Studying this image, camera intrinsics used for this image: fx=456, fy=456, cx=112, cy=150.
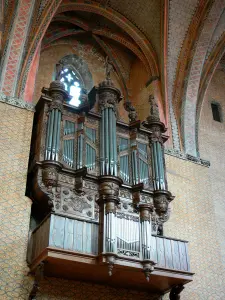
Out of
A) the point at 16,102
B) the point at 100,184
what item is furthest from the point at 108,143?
the point at 16,102

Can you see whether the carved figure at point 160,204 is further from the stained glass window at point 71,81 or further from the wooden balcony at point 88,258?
the stained glass window at point 71,81

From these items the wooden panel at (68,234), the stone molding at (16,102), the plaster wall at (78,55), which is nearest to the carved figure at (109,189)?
the wooden panel at (68,234)

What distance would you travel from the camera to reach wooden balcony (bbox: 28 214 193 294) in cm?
948

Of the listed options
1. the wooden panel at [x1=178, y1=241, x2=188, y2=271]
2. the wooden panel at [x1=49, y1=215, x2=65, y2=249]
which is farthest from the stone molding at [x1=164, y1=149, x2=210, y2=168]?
the wooden panel at [x1=49, y1=215, x2=65, y2=249]

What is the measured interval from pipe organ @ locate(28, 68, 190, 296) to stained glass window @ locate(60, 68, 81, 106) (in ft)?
6.01

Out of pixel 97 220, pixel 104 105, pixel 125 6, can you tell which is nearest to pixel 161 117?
pixel 104 105

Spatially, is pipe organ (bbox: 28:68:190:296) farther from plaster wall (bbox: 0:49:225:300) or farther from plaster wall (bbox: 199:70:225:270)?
plaster wall (bbox: 199:70:225:270)

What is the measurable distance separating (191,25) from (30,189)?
27.0ft

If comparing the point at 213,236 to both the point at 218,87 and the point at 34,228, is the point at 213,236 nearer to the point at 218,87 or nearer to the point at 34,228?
the point at 34,228

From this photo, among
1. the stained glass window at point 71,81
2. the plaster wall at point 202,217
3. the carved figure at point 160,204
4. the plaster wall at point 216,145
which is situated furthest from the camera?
the stained glass window at point 71,81

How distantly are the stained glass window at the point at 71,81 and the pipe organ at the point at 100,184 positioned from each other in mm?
1832

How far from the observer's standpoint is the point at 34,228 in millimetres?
10695

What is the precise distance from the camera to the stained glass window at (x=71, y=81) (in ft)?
49.2

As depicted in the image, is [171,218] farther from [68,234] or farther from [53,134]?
[53,134]
